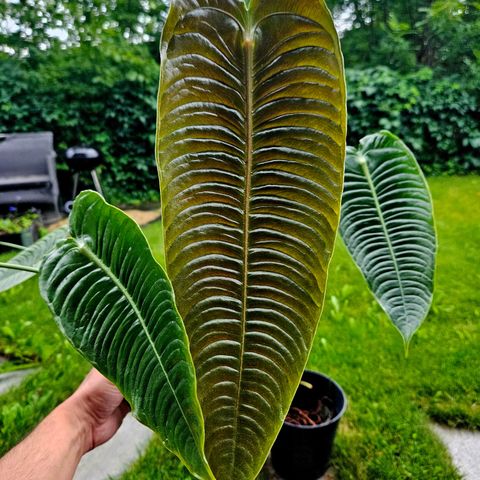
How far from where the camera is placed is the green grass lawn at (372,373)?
1249 millimetres

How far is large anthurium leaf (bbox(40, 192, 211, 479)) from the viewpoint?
46 cm

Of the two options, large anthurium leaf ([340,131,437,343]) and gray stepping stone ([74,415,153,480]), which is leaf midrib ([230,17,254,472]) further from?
gray stepping stone ([74,415,153,480])

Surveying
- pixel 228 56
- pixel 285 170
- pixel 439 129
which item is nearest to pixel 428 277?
pixel 285 170

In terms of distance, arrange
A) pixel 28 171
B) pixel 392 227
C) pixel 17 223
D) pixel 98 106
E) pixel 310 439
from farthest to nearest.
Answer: pixel 98 106
pixel 28 171
pixel 17 223
pixel 310 439
pixel 392 227

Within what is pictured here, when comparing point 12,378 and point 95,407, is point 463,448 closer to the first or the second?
point 95,407

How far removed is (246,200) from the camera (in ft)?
1.73

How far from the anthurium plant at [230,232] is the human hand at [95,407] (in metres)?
0.56

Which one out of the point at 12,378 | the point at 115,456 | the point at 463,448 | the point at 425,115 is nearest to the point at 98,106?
the point at 12,378

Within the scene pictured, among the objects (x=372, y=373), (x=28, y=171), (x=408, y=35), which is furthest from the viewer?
(x=408, y=35)

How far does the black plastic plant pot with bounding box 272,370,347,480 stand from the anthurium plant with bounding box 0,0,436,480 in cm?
57

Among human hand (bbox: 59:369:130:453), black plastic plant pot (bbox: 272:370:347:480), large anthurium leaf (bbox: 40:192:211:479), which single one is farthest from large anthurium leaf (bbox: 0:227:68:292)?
black plastic plant pot (bbox: 272:370:347:480)

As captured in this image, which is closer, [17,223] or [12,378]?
[12,378]

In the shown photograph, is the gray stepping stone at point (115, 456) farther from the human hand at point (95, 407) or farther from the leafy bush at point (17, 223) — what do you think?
the leafy bush at point (17, 223)

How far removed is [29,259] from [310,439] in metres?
0.88
